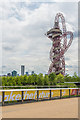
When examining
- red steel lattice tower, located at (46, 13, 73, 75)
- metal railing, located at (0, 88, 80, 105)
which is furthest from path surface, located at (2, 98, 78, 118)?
red steel lattice tower, located at (46, 13, 73, 75)

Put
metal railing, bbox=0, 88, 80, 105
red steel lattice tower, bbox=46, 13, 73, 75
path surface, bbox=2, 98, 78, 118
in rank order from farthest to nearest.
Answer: red steel lattice tower, bbox=46, 13, 73, 75 < metal railing, bbox=0, 88, 80, 105 < path surface, bbox=2, 98, 78, 118

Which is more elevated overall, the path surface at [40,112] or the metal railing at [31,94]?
the metal railing at [31,94]

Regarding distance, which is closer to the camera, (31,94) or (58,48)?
(31,94)

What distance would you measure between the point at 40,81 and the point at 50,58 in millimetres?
32166

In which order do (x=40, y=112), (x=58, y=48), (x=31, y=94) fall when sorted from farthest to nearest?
1. (x=58, y=48)
2. (x=31, y=94)
3. (x=40, y=112)

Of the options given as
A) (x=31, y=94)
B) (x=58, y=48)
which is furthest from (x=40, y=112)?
(x=58, y=48)

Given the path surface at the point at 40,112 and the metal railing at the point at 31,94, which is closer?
the path surface at the point at 40,112

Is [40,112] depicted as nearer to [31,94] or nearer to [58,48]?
[31,94]

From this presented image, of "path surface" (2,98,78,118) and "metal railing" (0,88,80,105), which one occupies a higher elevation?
"metal railing" (0,88,80,105)

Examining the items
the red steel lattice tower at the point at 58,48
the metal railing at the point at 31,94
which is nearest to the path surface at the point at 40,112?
the metal railing at the point at 31,94

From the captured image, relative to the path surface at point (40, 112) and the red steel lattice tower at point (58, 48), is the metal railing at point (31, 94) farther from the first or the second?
the red steel lattice tower at point (58, 48)

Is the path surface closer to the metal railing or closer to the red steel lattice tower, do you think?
the metal railing

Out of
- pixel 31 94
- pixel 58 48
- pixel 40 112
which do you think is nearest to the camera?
pixel 40 112

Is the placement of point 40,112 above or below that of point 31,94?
below
